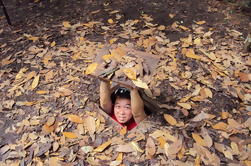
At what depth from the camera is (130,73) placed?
2.01 m

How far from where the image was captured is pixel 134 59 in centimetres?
A: 214

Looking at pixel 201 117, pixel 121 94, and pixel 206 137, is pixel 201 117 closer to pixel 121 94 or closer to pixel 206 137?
pixel 206 137

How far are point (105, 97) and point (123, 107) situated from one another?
8.1 inches

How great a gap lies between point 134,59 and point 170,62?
38.7 inches

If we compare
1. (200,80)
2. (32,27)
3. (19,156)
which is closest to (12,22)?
(32,27)

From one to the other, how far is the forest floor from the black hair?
0.60 feet

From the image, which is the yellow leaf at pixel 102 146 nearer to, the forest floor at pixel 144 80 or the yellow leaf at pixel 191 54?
the forest floor at pixel 144 80

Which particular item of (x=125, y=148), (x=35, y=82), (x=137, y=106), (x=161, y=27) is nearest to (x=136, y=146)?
(x=125, y=148)

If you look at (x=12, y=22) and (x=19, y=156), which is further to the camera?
(x=12, y=22)

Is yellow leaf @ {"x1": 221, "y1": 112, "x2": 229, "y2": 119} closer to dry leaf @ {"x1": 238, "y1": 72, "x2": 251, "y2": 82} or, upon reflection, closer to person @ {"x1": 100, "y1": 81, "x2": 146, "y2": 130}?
dry leaf @ {"x1": 238, "y1": 72, "x2": 251, "y2": 82}

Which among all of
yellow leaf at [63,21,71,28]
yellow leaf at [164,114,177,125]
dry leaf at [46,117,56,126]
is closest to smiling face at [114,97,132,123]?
yellow leaf at [164,114,177,125]

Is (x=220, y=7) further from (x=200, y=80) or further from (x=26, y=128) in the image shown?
(x=26, y=128)

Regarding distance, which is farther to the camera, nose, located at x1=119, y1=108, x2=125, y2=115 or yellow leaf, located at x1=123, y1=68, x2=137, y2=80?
nose, located at x1=119, y1=108, x2=125, y2=115

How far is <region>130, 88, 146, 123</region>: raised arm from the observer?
2.23 metres
